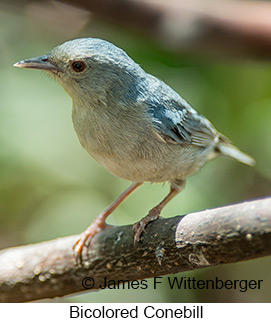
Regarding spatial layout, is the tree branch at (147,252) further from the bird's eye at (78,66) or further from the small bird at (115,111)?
the bird's eye at (78,66)

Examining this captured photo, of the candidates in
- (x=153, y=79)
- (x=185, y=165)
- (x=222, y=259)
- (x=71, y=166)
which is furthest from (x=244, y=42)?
(x=222, y=259)

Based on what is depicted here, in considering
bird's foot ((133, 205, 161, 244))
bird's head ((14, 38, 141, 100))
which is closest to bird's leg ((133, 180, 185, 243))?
bird's foot ((133, 205, 161, 244))

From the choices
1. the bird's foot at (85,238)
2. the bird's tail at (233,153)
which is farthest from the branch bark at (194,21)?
the bird's foot at (85,238)

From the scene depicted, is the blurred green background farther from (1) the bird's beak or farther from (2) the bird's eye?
(1) the bird's beak

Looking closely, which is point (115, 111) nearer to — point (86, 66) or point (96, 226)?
point (86, 66)
